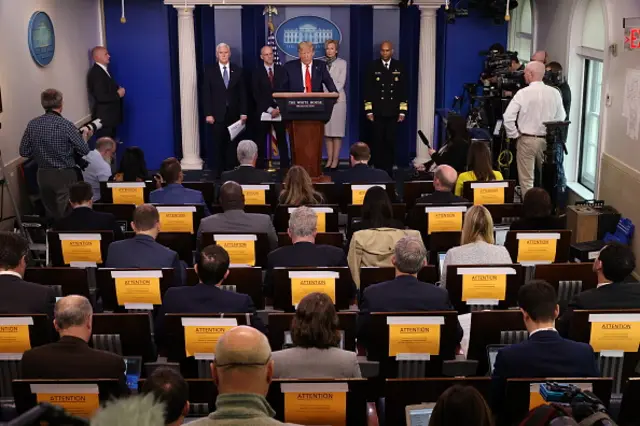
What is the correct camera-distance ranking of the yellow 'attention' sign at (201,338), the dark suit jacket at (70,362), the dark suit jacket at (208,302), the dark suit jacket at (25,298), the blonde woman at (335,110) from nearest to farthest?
the dark suit jacket at (70,362)
the yellow 'attention' sign at (201,338)
the dark suit jacket at (208,302)
the dark suit jacket at (25,298)
the blonde woman at (335,110)

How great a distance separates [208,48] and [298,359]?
8.78 m

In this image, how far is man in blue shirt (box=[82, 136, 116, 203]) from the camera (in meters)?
8.30

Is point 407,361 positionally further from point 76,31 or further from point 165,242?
point 76,31

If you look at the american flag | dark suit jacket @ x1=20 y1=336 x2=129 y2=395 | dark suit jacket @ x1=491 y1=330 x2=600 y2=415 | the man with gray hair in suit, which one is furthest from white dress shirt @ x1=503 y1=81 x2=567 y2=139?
dark suit jacket @ x1=20 y1=336 x2=129 y2=395

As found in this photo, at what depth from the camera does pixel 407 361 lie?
4.27 m

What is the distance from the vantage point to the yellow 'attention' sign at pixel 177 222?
252 inches

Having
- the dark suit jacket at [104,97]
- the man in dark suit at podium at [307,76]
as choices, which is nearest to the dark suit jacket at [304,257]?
the man in dark suit at podium at [307,76]

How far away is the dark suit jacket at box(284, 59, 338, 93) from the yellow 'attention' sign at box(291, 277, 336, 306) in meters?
6.04

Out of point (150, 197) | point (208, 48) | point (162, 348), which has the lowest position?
point (162, 348)

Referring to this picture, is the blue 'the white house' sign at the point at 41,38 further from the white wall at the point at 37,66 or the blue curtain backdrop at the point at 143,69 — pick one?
the blue curtain backdrop at the point at 143,69

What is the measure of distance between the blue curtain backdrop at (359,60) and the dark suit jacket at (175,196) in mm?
5318

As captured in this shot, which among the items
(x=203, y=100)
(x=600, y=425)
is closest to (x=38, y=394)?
(x=600, y=425)

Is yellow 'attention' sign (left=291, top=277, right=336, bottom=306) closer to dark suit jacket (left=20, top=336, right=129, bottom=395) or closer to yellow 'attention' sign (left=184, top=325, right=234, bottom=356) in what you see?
yellow 'attention' sign (left=184, top=325, right=234, bottom=356)

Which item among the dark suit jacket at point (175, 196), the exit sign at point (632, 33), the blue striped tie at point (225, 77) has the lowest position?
the dark suit jacket at point (175, 196)
